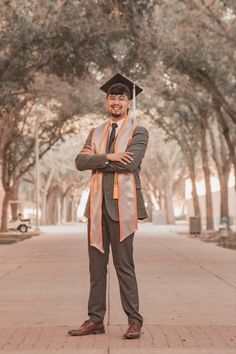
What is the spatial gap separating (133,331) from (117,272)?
1.70 ft

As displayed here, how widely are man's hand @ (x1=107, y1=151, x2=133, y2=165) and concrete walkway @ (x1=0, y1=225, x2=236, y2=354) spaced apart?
154 cm

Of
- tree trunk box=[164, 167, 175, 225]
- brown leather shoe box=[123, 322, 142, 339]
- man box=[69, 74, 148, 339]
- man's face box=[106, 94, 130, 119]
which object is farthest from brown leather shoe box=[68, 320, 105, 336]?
tree trunk box=[164, 167, 175, 225]

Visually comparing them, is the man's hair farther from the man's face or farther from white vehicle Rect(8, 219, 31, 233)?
white vehicle Rect(8, 219, 31, 233)

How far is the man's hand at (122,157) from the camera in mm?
7078

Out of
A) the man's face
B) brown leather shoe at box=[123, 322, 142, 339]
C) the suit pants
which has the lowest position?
brown leather shoe at box=[123, 322, 142, 339]

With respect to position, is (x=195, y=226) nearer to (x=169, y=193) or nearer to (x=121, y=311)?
(x=121, y=311)

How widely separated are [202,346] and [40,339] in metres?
1.44

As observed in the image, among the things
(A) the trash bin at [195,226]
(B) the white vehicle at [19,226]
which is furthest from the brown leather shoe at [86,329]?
(B) the white vehicle at [19,226]

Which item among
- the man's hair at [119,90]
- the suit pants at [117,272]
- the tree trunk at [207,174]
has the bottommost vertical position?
the suit pants at [117,272]

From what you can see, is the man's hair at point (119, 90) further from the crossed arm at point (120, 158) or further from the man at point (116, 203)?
the crossed arm at point (120, 158)

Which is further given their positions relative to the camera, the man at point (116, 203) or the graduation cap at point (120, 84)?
the graduation cap at point (120, 84)

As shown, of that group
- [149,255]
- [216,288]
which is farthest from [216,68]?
[216,288]

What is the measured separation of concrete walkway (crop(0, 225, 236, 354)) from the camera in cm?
693

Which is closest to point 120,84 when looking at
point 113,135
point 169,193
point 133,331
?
point 113,135
